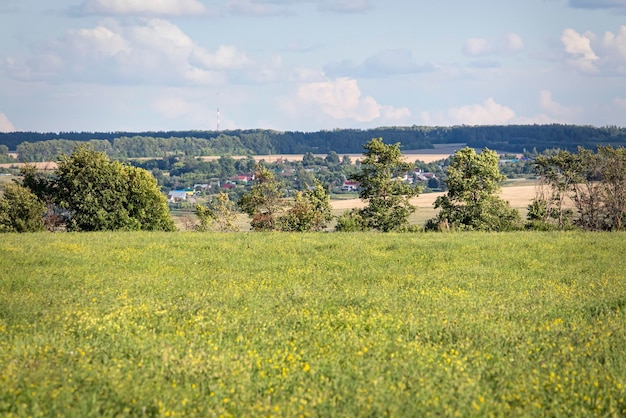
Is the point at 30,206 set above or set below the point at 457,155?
below

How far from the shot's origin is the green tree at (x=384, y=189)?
66750 millimetres

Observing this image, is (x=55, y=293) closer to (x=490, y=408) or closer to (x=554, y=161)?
(x=490, y=408)

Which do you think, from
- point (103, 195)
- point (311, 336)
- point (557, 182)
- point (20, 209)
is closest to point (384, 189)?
point (557, 182)

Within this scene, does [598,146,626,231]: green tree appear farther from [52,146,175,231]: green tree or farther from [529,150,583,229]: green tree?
[52,146,175,231]: green tree

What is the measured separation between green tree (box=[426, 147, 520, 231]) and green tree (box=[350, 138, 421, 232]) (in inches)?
122

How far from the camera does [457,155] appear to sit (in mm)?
65062

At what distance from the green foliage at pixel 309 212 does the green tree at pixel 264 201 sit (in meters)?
1.38

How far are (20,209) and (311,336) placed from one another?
51893 mm

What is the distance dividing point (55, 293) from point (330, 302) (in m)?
8.47

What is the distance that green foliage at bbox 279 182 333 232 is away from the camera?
246 feet

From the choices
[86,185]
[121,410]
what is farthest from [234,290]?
[86,185]

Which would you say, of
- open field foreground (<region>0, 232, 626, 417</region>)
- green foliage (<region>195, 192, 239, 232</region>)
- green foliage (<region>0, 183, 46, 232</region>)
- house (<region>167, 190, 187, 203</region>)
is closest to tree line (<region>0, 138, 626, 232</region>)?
green foliage (<region>0, 183, 46, 232</region>)

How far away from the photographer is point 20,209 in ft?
203

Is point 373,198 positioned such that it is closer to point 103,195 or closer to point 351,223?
point 351,223
